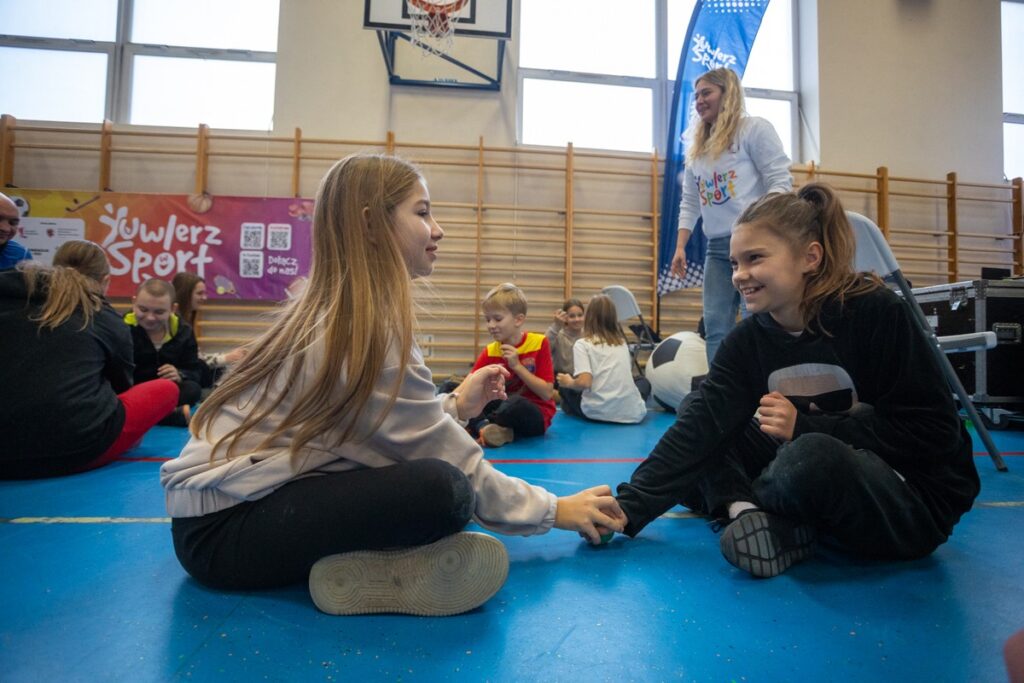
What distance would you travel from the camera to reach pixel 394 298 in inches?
34.4

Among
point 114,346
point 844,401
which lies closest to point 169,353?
point 114,346

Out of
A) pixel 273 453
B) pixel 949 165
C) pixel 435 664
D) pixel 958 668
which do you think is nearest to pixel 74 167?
pixel 273 453

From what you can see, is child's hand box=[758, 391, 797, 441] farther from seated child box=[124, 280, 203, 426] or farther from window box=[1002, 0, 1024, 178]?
window box=[1002, 0, 1024, 178]

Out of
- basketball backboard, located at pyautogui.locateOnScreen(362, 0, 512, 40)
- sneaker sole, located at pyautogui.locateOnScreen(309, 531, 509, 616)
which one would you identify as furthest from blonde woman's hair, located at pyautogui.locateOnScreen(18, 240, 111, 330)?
basketball backboard, located at pyautogui.locateOnScreen(362, 0, 512, 40)

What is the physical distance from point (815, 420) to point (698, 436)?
22cm

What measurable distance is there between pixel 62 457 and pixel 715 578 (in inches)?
71.2

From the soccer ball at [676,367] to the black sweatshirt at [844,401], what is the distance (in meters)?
2.06

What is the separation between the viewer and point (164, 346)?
2.86 m

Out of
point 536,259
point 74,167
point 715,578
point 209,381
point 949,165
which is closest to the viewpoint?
point 715,578

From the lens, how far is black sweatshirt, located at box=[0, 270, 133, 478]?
62.5 inches

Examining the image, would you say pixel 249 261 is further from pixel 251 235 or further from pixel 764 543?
pixel 764 543

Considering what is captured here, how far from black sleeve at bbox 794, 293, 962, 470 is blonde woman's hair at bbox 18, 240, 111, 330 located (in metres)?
1.98

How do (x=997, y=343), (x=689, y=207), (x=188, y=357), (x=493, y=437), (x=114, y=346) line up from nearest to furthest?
(x=114, y=346), (x=493, y=437), (x=689, y=207), (x=997, y=343), (x=188, y=357)

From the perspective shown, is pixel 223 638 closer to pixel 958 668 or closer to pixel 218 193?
pixel 958 668
